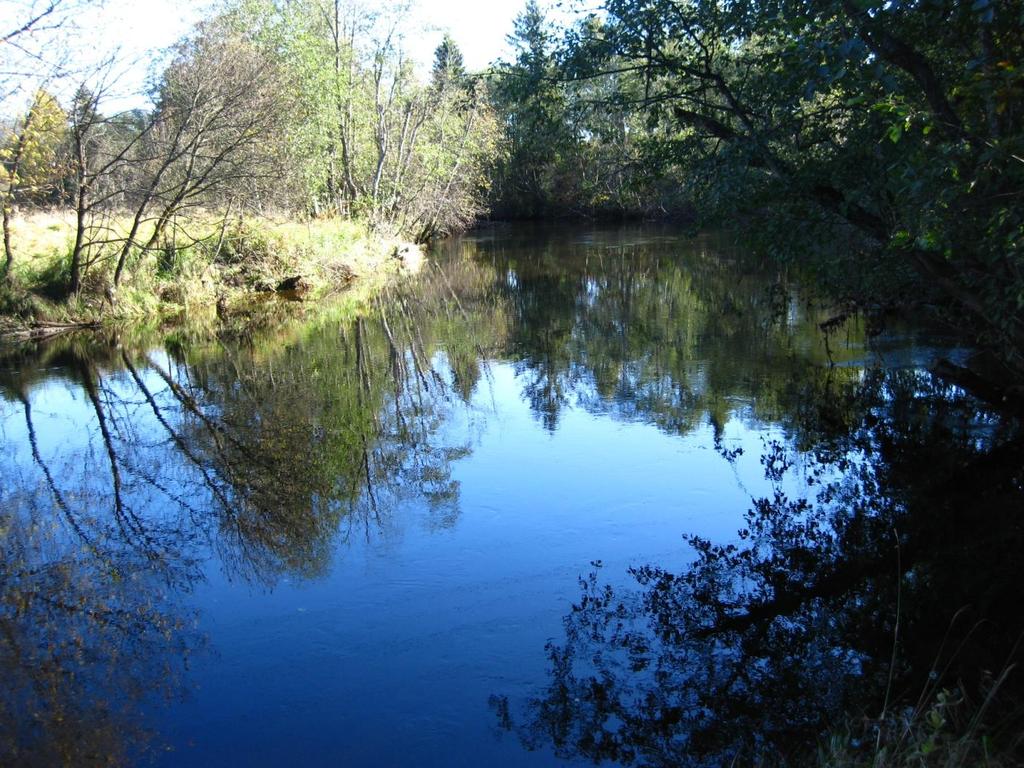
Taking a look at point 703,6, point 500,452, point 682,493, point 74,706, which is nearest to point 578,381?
point 500,452

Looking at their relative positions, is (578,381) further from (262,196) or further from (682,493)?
(262,196)

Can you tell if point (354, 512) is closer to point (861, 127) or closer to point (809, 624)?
point (809, 624)

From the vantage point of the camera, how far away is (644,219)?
47531 mm

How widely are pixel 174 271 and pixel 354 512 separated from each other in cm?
1571

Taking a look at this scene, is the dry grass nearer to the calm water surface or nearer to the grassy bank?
the grassy bank

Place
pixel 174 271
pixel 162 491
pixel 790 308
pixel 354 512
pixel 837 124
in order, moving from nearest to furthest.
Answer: pixel 354 512
pixel 837 124
pixel 162 491
pixel 790 308
pixel 174 271

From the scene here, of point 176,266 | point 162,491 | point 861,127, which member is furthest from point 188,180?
point 861,127

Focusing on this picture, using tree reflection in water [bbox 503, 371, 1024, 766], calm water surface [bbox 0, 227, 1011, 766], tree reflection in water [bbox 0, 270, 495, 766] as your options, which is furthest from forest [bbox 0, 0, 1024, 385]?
tree reflection in water [bbox 0, 270, 495, 766]

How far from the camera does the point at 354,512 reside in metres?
8.28

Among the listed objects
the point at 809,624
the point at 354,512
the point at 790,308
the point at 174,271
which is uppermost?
the point at 174,271

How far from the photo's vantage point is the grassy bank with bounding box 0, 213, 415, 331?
1920 centimetres

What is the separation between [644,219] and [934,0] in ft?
143

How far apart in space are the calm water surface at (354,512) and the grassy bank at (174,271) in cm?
242

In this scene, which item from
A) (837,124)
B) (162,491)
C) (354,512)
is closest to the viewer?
(354,512)
